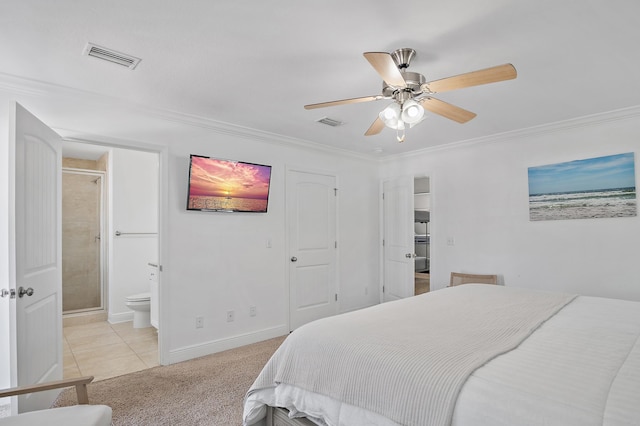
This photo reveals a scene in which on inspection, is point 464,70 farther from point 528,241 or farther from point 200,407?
point 200,407

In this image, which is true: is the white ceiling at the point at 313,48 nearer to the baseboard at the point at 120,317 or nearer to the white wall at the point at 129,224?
the white wall at the point at 129,224

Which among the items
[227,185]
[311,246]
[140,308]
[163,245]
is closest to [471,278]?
[311,246]

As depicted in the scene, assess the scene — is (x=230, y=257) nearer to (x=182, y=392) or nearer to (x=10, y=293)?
(x=182, y=392)

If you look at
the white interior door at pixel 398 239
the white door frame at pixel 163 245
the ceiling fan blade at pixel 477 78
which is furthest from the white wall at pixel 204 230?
the ceiling fan blade at pixel 477 78

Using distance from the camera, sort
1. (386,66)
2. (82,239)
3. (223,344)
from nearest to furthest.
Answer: (386,66)
(223,344)
(82,239)

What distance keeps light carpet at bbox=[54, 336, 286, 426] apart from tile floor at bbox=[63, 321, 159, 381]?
0.30 metres

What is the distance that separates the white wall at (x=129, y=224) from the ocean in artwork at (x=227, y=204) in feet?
5.62

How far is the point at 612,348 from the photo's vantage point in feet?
5.09

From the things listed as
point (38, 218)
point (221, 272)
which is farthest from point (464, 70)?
point (38, 218)

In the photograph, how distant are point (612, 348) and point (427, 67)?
6.21ft

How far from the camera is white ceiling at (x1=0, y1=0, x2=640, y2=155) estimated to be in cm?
178

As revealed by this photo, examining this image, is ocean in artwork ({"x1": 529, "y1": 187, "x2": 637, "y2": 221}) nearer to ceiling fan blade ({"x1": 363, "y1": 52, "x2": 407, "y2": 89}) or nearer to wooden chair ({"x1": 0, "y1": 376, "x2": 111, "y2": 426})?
ceiling fan blade ({"x1": 363, "y1": 52, "x2": 407, "y2": 89})

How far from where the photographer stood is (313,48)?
2.15 meters

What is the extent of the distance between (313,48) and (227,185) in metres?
1.94
